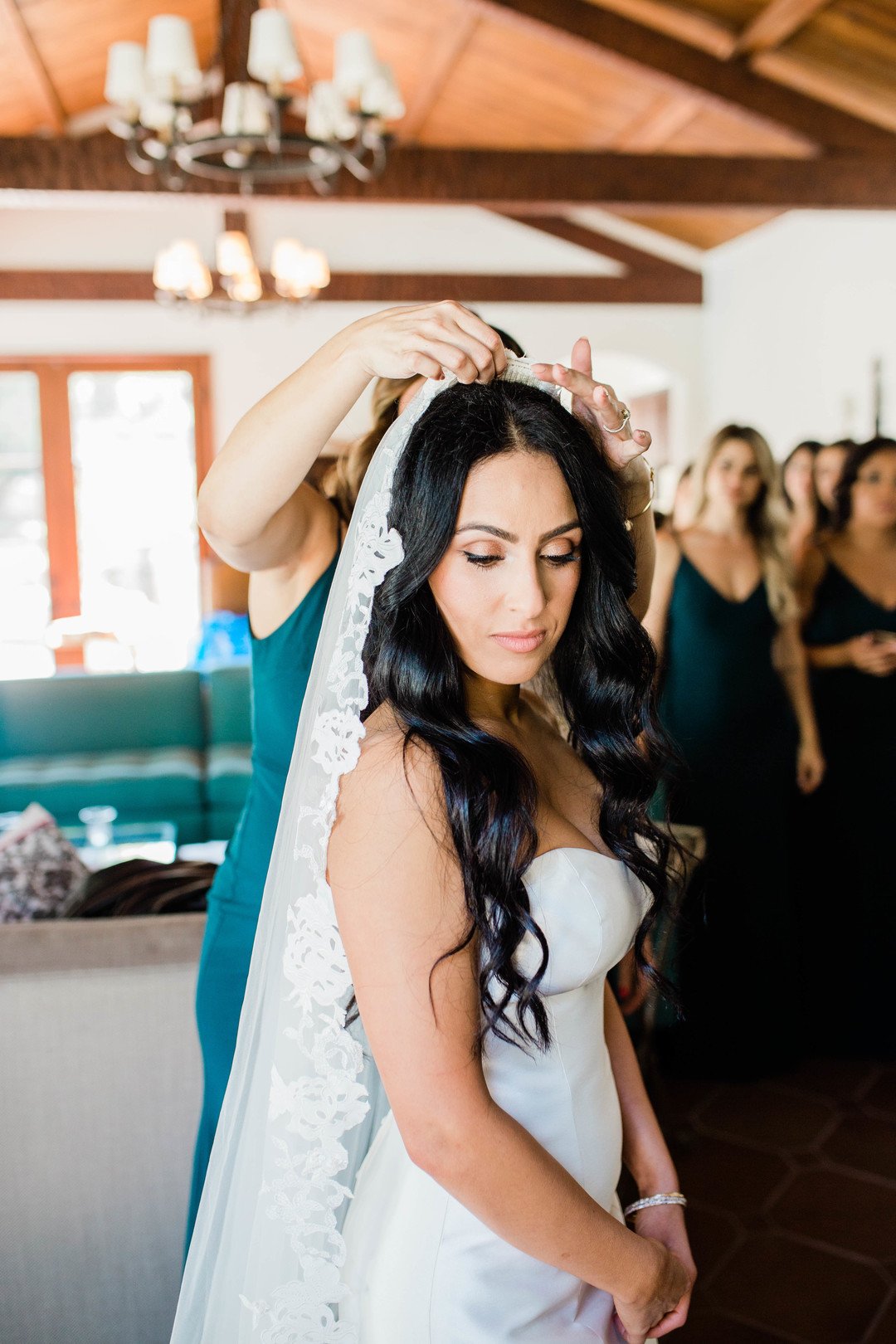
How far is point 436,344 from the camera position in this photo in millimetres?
981

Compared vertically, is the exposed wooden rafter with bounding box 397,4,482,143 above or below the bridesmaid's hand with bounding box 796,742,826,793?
above

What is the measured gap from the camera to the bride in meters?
1.00

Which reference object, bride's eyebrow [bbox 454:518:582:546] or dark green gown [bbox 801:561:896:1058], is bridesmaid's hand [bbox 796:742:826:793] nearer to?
dark green gown [bbox 801:561:896:1058]

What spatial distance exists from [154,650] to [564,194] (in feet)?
17.0

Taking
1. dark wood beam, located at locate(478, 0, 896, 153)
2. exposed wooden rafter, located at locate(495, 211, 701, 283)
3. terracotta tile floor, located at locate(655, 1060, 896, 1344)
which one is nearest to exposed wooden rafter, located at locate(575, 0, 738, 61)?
dark wood beam, located at locate(478, 0, 896, 153)

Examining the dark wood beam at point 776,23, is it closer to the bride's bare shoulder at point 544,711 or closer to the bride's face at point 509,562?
the bride's bare shoulder at point 544,711

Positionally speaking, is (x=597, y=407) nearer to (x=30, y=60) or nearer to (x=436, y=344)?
(x=436, y=344)

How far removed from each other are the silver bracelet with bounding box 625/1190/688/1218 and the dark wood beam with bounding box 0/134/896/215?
17.1ft

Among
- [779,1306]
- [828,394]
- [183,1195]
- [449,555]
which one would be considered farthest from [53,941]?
[828,394]

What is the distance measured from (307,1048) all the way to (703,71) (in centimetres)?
575

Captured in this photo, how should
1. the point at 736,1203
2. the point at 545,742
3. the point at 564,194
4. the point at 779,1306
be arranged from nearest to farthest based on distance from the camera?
the point at 545,742 → the point at 779,1306 → the point at 736,1203 → the point at 564,194

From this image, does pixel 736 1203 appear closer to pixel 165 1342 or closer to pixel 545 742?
pixel 165 1342

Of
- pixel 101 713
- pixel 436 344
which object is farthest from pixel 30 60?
pixel 436 344

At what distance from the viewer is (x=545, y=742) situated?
130 cm
